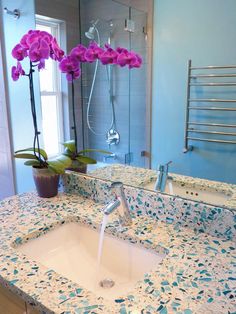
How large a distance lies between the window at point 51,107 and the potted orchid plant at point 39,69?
0.14 metres

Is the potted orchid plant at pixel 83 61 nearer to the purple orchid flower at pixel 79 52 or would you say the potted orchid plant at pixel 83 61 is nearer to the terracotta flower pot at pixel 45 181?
the purple orchid flower at pixel 79 52

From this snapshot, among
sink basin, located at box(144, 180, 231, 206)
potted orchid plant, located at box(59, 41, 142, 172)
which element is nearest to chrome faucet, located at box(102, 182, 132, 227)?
sink basin, located at box(144, 180, 231, 206)

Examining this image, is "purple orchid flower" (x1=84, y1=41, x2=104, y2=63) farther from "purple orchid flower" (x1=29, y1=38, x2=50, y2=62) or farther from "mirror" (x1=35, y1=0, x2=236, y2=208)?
"purple orchid flower" (x1=29, y1=38, x2=50, y2=62)

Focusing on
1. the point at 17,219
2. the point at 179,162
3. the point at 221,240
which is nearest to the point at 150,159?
the point at 179,162

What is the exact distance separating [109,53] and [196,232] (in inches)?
38.0

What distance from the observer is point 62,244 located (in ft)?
4.01

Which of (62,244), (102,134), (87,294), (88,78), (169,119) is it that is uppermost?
(88,78)

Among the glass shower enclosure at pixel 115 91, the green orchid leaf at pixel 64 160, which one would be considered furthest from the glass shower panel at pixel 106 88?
the green orchid leaf at pixel 64 160

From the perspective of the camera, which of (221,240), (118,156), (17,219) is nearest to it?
(221,240)

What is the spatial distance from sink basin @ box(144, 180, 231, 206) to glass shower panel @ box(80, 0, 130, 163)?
29 centimetres

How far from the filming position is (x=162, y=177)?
1298 millimetres

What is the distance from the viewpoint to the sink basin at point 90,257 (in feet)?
3.42

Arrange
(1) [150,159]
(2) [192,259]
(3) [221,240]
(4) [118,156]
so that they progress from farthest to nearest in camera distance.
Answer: (4) [118,156] → (1) [150,159] → (3) [221,240] → (2) [192,259]

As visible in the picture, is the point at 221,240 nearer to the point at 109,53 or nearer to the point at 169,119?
the point at 169,119
